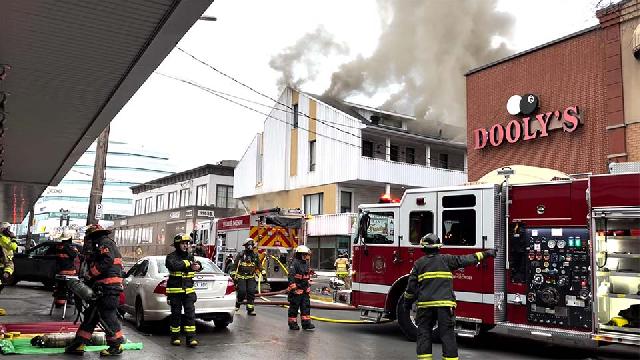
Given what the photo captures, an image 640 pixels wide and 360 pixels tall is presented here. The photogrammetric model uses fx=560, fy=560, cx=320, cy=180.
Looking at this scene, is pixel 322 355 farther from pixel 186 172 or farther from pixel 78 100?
pixel 186 172

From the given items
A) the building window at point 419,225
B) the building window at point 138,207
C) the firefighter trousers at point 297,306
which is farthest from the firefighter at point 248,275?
the building window at point 138,207

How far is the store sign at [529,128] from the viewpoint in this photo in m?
17.5

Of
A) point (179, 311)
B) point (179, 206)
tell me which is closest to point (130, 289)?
point (179, 311)

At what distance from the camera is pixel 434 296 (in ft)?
21.1

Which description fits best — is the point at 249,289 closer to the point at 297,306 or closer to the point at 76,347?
the point at 297,306

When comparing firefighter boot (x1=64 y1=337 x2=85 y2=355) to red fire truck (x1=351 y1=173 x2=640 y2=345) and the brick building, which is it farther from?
the brick building

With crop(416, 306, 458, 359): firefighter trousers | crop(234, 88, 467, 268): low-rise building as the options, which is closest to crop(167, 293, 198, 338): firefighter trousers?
crop(416, 306, 458, 359): firefighter trousers

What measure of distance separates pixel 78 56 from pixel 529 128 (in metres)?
15.5

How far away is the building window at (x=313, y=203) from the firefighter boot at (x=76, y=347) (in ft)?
84.8

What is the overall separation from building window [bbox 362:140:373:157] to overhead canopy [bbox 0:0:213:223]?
21.9m

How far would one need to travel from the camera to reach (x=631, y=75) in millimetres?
15695

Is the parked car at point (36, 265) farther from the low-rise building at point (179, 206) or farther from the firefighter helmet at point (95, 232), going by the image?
the low-rise building at point (179, 206)

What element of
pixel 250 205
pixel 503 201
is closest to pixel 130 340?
pixel 503 201

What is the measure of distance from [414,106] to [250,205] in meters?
16.9
